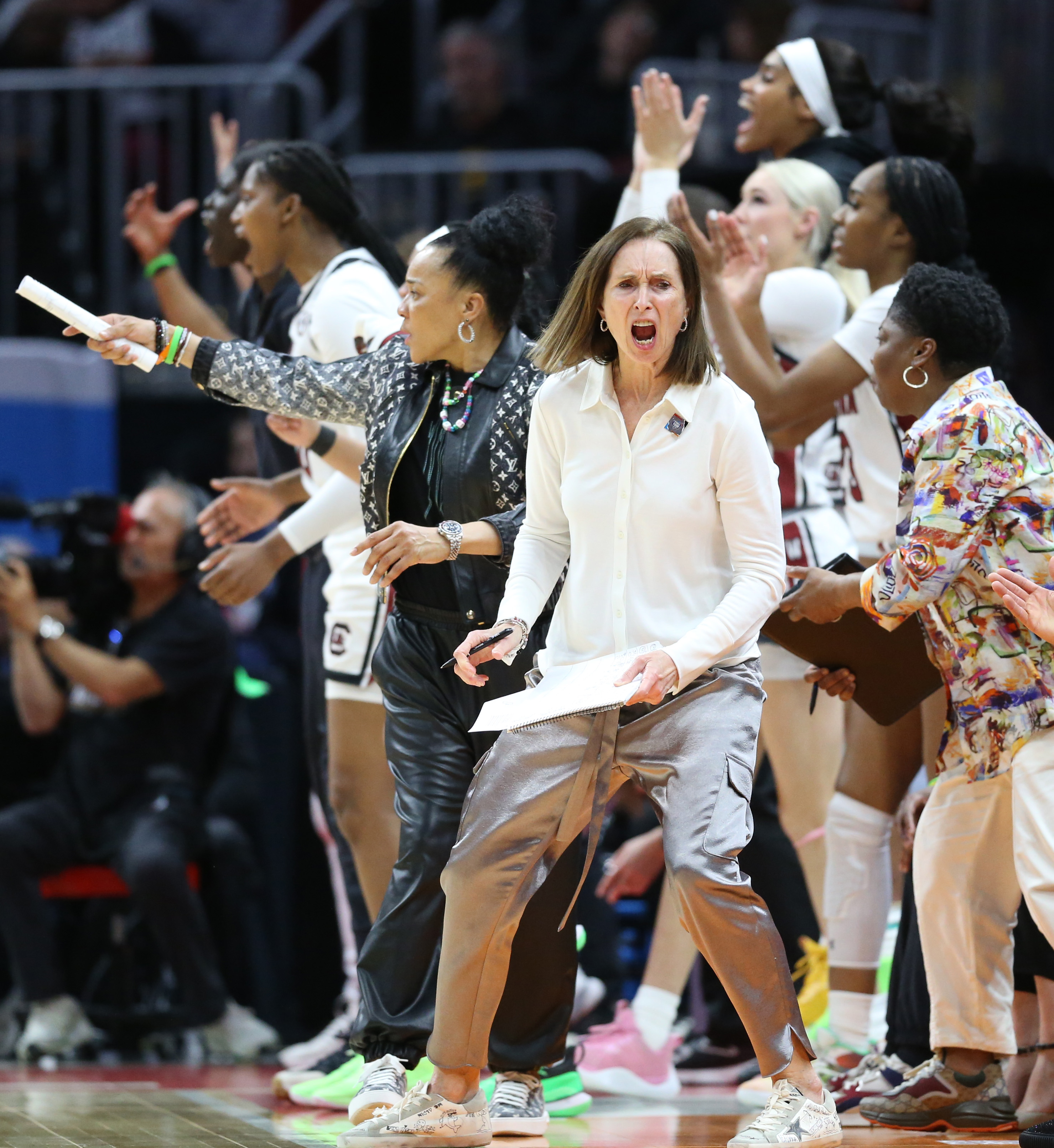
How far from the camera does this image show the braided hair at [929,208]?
405 cm

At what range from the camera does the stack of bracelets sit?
11.8 ft

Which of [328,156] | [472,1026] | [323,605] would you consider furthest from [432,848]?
[328,156]

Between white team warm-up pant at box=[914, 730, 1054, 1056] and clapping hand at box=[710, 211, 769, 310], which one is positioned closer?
white team warm-up pant at box=[914, 730, 1054, 1056]

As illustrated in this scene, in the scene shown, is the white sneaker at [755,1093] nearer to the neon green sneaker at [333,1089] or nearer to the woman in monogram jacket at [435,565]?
the woman in monogram jacket at [435,565]

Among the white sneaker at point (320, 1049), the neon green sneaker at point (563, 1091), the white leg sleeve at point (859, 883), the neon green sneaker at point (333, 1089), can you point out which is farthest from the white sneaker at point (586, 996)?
the white leg sleeve at point (859, 883)

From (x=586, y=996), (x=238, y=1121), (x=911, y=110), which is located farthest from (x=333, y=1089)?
(x=911, y=110)

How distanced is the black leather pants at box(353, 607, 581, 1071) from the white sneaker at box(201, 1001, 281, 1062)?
6.85 ft

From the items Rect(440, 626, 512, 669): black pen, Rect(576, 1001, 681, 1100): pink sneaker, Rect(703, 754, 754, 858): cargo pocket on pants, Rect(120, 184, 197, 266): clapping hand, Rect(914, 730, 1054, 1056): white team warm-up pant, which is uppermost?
Rect(120, 184, 197, 266): clapping hand

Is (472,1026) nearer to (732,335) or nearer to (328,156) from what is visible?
(732,335)

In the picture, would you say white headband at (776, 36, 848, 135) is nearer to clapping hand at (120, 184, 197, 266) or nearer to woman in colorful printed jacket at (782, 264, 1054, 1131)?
woman in colorful printed jacket at (782, 264, 1054, 1131)

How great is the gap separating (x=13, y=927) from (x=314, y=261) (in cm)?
244

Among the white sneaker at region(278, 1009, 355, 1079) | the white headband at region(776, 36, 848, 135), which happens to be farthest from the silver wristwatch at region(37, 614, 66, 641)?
the white headband at region(776, 36, 848, 135)

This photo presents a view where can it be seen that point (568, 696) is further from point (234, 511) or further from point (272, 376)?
point (234, 511)

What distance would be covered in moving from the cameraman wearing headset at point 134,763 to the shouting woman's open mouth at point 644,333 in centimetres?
299
